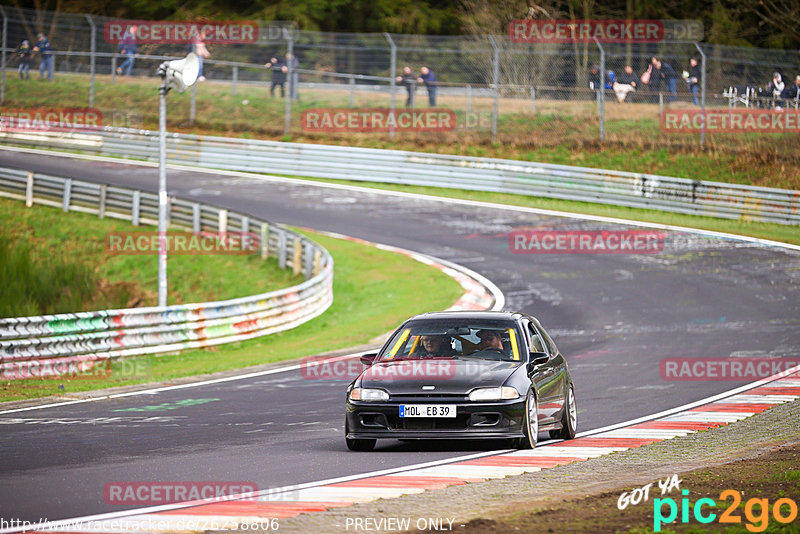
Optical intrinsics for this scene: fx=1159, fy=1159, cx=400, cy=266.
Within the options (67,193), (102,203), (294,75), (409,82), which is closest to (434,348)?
(102,203)

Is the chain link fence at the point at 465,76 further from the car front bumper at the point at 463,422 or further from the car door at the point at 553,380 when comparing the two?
the car front bumper at the point at 463,422

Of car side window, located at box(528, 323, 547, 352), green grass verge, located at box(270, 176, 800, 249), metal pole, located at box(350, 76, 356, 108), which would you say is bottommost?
green grass verge, located at box(270, 176, 800, 249)

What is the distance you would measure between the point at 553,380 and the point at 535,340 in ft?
1.88

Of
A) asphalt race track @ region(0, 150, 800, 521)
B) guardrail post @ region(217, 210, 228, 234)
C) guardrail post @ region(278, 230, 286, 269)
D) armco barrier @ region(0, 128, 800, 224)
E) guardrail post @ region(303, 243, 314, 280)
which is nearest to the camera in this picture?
asphalt race track @ region(0, 150, 800, 521)

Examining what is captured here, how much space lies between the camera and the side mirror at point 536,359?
34.2 ft

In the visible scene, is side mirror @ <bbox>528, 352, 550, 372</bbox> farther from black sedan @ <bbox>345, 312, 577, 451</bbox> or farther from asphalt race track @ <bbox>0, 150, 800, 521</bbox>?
asphalt race track @ <bbox>0, 150, 800, 521</bbox>

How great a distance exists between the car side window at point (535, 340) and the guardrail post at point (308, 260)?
14.9 m

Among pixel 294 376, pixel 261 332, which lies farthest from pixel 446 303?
pixel 294 376

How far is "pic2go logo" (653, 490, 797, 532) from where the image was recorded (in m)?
6.40

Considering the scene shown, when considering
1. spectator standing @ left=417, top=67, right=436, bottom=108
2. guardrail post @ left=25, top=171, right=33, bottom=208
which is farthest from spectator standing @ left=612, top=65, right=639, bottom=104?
guardrail post @ left=25, top=171, right=33, bottom=208

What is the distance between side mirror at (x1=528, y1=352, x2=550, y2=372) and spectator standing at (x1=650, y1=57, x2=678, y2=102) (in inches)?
1034

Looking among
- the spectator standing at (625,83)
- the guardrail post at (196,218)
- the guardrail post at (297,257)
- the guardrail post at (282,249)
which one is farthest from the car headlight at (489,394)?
the spectator standing at (625,83)

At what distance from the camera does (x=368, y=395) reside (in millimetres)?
10016

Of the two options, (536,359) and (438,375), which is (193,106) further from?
(438,375)
